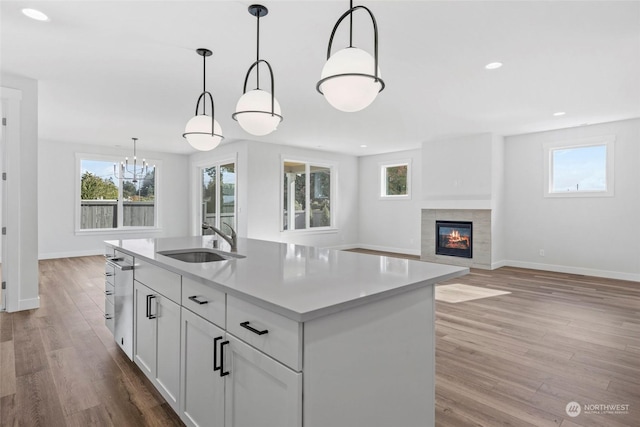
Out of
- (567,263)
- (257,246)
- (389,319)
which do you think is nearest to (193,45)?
(257,246)

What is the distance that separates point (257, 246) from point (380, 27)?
1.93 meters

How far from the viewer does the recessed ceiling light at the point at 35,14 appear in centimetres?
249

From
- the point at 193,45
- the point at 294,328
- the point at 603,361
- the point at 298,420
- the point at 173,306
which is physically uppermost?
the point at 193,45

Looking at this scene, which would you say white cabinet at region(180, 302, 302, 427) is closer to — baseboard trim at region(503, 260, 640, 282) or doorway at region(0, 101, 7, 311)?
doorway at region(0, 101, 7, 311)

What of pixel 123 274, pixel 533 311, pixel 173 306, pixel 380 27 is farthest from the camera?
pixel 533 311

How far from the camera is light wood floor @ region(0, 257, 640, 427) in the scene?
194 cm

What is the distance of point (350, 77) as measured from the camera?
160cm

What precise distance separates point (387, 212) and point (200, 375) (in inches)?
295

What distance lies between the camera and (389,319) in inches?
54.1

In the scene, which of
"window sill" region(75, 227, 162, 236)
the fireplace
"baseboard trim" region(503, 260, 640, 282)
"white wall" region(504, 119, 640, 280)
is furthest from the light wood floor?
"window sill" region(75, 227, 162, 236)

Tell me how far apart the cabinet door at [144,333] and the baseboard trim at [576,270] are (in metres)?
6.45

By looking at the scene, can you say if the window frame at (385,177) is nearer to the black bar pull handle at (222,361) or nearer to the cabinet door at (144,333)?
the cabinet door at (144,333)

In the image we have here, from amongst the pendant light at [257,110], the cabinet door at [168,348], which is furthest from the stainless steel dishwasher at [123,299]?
the pendant light at [257,110]

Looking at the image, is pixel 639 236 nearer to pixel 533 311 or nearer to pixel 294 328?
pixel 533 311
